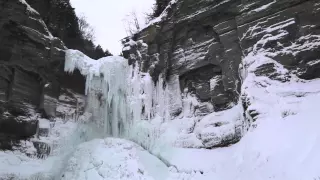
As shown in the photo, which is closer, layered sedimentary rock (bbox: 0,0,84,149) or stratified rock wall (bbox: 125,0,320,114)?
stratified rock wall (bbox: 125,0,320,114)

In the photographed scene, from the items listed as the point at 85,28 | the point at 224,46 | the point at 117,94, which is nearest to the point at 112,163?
the point at 117,94

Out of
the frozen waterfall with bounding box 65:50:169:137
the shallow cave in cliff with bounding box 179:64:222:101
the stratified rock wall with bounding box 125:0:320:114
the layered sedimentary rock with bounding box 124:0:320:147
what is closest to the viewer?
the layered sedimentary rock with bounding box 124:0:320:147

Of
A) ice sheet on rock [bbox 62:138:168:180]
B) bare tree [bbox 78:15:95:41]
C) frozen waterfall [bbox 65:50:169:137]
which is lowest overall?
ice sheet on rock [bbox 62:138:168:180]

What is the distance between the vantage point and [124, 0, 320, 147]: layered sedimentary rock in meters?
12.2

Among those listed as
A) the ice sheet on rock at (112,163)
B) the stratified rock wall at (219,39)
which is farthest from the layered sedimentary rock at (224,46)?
the ice sheet on rock at (112,163)

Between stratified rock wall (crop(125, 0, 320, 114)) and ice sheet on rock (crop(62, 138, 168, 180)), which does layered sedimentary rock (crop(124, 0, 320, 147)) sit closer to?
stratified rock wall (crop(125, 0, 320, 114))

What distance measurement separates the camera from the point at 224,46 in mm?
14422

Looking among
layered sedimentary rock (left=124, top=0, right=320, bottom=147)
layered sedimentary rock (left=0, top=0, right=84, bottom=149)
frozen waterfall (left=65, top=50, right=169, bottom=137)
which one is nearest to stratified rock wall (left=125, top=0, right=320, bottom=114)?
layered sedimentary rock (left=124, top=0, right=320, bottom=147)

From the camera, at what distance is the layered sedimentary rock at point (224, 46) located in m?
12.2

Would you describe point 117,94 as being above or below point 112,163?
above

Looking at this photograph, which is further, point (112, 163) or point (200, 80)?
point (200, 80)

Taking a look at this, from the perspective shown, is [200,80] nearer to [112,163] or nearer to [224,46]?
[224,46]

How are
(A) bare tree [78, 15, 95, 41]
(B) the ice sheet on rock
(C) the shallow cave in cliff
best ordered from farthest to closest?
(A) bare tree [78, 15, 95, 41], (C) the shallow cave in cliff, (B) the ice sheet on rock

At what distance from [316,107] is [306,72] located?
2366mm
